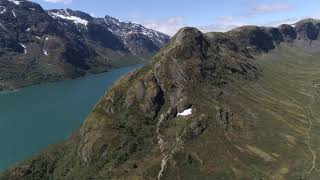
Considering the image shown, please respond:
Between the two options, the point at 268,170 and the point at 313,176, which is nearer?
the point at 313,176

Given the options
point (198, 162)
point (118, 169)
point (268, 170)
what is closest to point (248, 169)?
point (268, 170)

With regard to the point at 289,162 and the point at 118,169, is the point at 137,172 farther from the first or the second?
the point at 289,162

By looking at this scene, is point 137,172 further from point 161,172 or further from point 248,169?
point 248,169

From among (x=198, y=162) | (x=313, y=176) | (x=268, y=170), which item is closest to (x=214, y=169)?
(x=198, y=162)

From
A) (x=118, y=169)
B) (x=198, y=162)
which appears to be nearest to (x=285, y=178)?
(x=198, y=162)

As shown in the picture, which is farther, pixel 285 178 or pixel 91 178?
pixel 91 178

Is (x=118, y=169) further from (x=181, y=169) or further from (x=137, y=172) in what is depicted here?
(x=181, y=169)

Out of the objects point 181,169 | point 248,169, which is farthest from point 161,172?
point 248,169

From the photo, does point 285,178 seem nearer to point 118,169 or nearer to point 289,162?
point 289,162

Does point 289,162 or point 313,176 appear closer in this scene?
point 313,176
